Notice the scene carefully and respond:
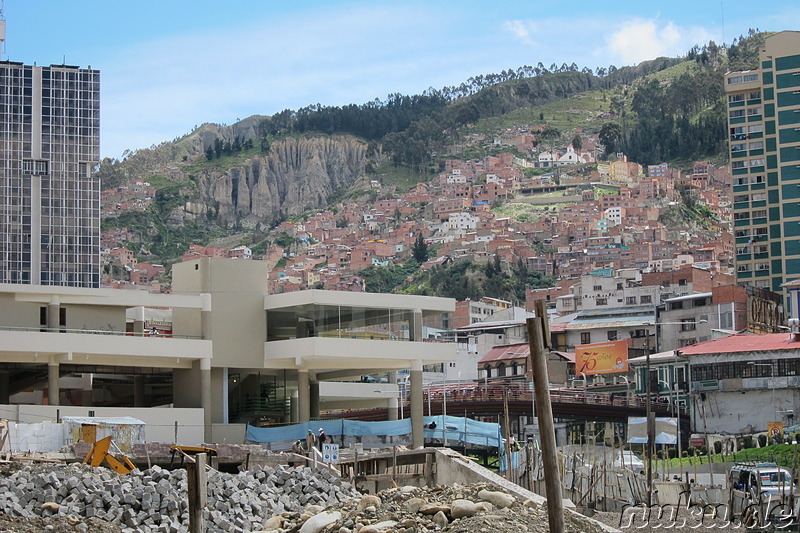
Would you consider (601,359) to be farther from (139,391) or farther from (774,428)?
(139,391)

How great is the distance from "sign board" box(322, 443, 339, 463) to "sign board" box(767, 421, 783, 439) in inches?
1004

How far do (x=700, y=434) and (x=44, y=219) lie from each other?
87.5 metres

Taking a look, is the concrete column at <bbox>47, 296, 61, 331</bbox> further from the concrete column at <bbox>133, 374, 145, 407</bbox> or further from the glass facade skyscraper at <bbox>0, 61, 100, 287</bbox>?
the glass facade skyscraper at <bbox>0, 61, 100, 287</bbox>

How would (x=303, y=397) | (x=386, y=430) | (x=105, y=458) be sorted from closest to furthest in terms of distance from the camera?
1. (x=105, y=458)
2. (x=386, y=430)
3. (x=303, y=397)

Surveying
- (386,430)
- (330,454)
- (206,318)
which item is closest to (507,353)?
(386,430)

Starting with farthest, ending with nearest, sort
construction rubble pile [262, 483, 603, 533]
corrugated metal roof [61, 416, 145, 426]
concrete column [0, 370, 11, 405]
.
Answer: concrete column [0, 370, 11, 405] < corrugated metal roof [61, 416, 145, 426] < construction rubble pile [262, 483, 603, 533]

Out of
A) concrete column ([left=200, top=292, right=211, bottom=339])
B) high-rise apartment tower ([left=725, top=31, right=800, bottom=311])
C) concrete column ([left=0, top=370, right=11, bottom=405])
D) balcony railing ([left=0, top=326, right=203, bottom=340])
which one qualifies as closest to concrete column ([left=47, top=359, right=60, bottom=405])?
balcony railing ([left=0, top=326, right=203, bottom=340])

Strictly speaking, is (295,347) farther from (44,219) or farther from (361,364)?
(44,219)

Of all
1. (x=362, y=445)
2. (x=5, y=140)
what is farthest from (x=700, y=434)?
(x=5, y=140)

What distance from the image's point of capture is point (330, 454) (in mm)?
34594

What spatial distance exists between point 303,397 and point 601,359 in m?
43.3

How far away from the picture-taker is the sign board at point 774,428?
54219 mm

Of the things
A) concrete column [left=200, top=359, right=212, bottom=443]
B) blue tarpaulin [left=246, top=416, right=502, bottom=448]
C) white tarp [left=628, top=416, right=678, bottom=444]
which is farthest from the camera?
white tarp [left=628, top=416, right=678, bottom=444]

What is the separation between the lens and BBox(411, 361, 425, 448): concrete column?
43469mm
